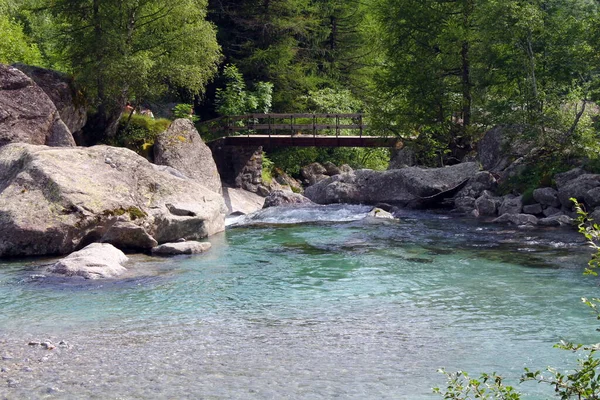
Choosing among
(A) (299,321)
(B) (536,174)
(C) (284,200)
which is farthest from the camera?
(C) (284,200)

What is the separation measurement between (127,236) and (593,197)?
42.4 feet

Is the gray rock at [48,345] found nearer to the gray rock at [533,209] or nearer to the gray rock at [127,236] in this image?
the gray rock at [127,236]

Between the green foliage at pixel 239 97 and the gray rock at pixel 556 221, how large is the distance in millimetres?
17839

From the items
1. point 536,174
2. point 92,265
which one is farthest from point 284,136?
point 92,265

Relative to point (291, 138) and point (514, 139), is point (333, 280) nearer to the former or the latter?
point (514, 139)

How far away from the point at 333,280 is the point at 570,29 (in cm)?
1509

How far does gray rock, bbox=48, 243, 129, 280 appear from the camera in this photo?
14328 millimetres

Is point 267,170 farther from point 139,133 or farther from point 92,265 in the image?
point 92,265

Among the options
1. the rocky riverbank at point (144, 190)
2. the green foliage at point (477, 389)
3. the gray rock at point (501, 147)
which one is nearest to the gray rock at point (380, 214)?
the rocky riverbank at point (144, 190)

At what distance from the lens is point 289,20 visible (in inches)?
1491

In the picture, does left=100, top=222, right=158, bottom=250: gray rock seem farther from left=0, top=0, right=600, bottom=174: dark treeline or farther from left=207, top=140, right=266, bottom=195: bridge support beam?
left=207, top=140, right=266, bottom=195: bridge support beam

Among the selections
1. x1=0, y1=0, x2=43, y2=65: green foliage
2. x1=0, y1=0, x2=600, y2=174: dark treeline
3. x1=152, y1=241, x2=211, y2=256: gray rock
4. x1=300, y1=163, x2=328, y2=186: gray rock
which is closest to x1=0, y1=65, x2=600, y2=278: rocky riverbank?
x1=152, y1=241, x2=211, y2=256: gray rock

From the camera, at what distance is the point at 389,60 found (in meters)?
32.4

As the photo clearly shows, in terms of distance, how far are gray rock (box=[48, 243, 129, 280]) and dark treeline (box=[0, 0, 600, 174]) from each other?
11.8 meters
